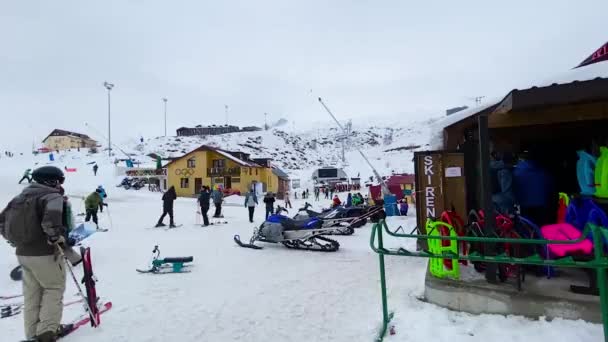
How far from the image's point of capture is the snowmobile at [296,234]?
9.15m

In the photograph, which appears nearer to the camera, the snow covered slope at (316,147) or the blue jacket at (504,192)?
the blue jacket at (504,192)

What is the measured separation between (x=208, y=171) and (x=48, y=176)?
3925 cm

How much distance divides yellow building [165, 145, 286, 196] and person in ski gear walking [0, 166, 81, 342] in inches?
1495

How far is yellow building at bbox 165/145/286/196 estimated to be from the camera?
4206 cm

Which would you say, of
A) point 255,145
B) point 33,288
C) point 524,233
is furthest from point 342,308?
point 255,145

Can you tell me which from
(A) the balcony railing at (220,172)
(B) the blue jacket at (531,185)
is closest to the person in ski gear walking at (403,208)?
(B) the blue jacket at (531,185)

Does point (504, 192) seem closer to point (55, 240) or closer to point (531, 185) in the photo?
point (531, 185)

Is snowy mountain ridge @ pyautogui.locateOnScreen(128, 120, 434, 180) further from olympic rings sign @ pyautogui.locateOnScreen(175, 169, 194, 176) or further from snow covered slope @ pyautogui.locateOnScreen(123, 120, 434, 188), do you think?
olympic rings sign @ pyautogui.locateOnScreen(175, 169, 194, 176)

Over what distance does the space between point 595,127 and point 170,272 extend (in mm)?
7360

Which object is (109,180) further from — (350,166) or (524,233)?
(350,166)

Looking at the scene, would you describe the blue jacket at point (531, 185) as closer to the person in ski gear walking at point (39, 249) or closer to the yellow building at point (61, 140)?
the person in ski gear walking at point (39, 249)

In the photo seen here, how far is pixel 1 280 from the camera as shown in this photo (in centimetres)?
643

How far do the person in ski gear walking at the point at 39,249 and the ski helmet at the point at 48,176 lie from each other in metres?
0.02

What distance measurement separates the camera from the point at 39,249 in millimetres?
3688
